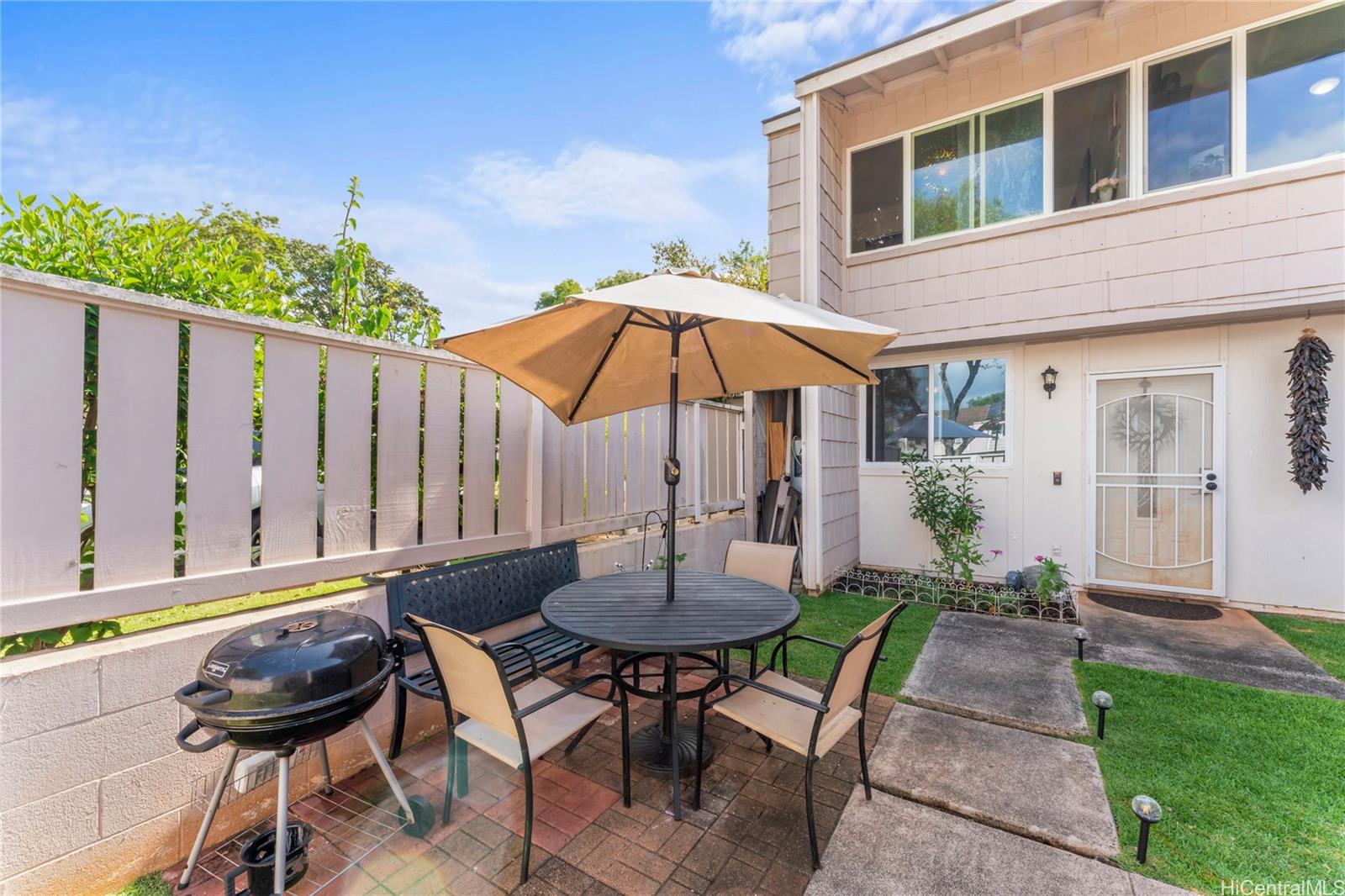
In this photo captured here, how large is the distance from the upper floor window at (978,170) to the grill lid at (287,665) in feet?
22.3

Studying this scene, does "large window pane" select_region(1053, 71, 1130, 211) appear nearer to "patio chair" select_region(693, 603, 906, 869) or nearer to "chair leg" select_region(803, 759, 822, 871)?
"patio chair" select_region(693, 603, 906, 869)

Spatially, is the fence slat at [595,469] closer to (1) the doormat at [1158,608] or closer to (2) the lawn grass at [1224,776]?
(2) the lawn grass at [1224,776]

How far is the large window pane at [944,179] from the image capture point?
593 cm

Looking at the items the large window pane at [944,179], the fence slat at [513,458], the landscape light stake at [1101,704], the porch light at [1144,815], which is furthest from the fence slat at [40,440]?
the large window pane at [944,179]

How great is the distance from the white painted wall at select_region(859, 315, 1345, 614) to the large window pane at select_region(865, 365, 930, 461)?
0.80 ft

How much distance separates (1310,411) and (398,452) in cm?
731

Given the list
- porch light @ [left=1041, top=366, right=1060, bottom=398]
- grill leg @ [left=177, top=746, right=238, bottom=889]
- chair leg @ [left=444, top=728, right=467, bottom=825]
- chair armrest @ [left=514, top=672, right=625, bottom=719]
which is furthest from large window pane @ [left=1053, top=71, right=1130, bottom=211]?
grill leg @ [left=177, top=746, right=238, bottom=889]

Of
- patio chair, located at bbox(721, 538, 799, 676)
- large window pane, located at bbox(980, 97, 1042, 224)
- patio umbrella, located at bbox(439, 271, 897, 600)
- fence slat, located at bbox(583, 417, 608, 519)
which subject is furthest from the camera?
large window pane, located at bbox(980, 97, 1042, 224)

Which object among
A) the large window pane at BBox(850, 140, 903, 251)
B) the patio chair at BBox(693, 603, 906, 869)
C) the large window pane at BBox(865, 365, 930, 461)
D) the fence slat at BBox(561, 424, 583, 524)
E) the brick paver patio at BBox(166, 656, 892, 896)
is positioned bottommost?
the brick paver patio at BBox(166, 656, 892, 896)

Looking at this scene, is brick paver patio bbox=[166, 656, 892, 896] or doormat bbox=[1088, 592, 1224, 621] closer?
brick paver patio bbox=[166, 656, 892, 896]

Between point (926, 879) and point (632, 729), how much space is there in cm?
158

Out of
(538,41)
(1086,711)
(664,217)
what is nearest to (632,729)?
(1086,711)

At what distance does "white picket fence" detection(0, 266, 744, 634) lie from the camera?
1.76 m

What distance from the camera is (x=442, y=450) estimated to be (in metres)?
3.11
